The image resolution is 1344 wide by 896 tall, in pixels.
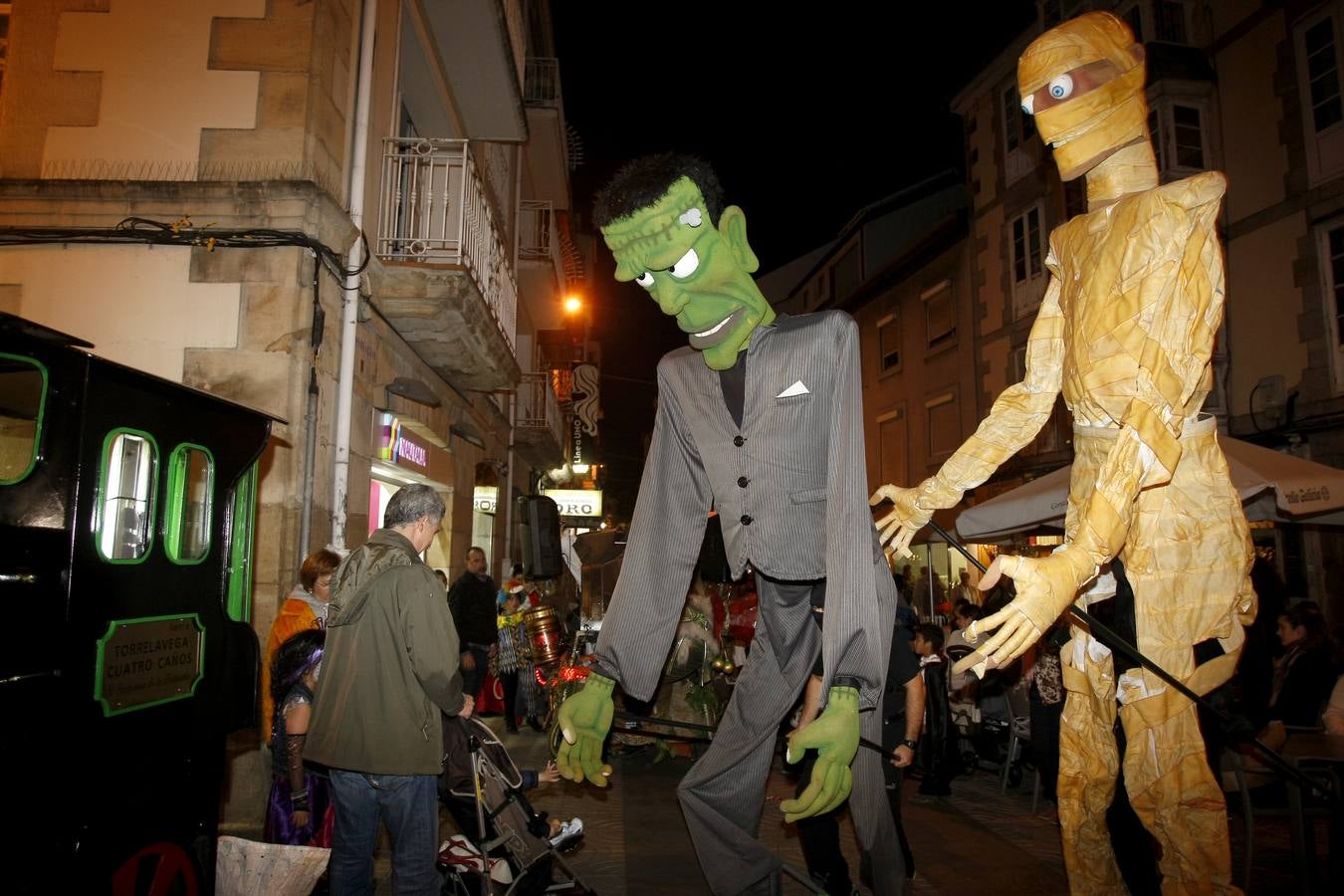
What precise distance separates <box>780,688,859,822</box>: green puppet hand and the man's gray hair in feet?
8.86

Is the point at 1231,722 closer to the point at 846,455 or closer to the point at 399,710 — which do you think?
the point at 846,455

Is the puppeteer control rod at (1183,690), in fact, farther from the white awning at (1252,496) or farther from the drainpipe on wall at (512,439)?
the drainpipe on wall at (512,439)

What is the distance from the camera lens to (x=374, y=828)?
3.82m

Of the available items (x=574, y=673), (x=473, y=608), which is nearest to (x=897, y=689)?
(x=574, y=673)

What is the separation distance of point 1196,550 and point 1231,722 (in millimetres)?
496

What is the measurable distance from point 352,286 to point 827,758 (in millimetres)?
6221

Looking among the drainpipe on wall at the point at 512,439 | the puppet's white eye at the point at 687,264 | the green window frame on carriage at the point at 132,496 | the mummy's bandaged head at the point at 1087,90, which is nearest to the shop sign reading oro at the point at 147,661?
the green window frame on carriage at the point at 132,496

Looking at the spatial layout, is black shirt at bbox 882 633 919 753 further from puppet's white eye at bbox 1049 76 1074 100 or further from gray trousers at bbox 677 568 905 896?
puppet's white eye at bbox 1049 76 1074 100

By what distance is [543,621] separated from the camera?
8938 mm

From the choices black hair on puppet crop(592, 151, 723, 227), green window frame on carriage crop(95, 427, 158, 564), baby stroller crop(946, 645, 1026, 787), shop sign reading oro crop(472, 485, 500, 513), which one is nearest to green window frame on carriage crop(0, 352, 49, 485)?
green window frame on carriage crop(95, 427, 158, 564)

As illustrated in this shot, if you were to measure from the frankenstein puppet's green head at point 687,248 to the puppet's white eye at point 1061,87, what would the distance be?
1.11 meters

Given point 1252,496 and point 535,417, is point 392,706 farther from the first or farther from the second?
point 535,417

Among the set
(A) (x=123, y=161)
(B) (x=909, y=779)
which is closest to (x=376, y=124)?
(A) (x=123, y=161)

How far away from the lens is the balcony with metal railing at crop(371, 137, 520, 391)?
7.82 metres
